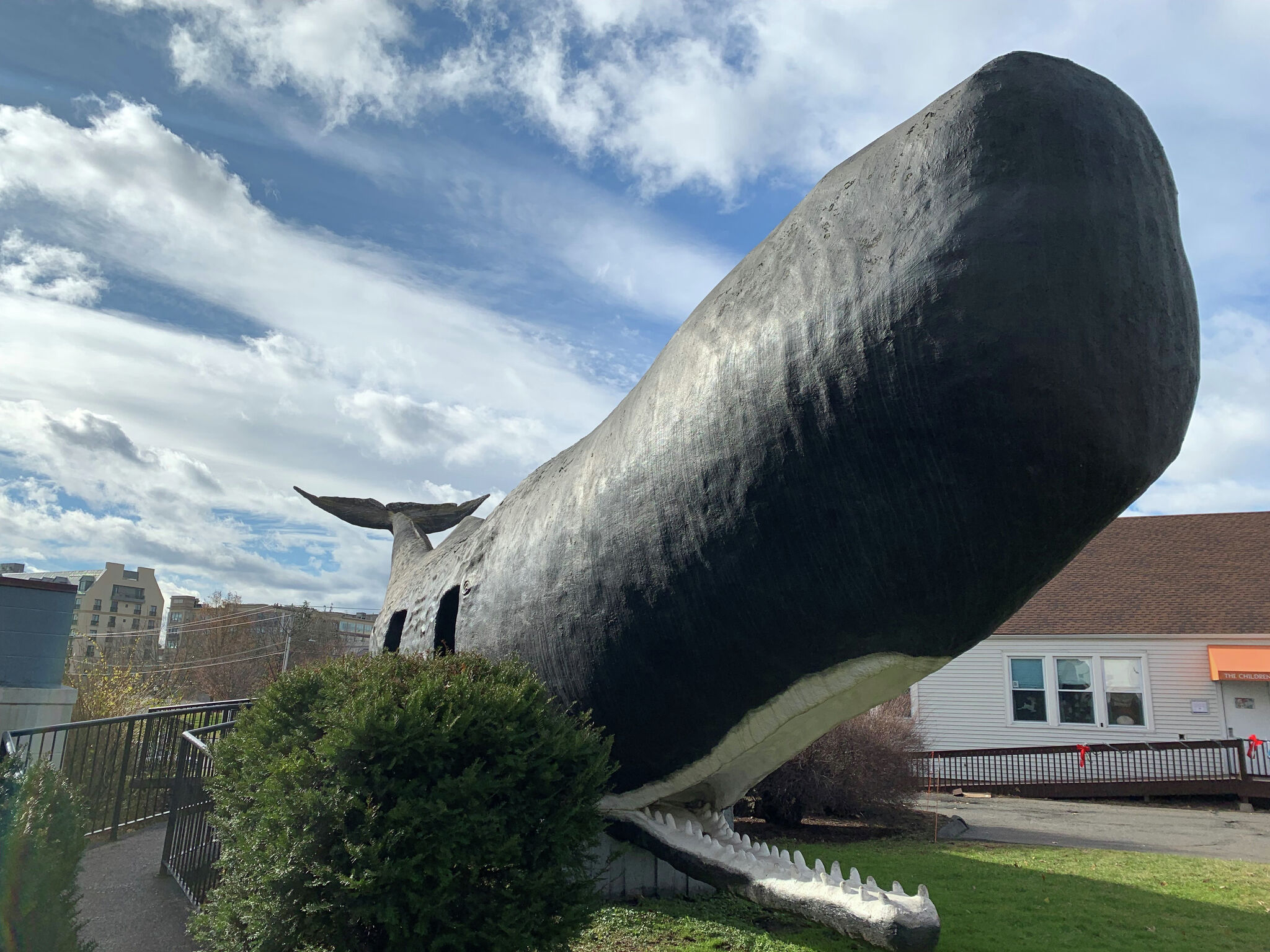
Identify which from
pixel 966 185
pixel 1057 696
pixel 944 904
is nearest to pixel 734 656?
pixel 966 185

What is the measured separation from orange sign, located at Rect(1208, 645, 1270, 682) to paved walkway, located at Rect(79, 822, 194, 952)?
60.2 ft

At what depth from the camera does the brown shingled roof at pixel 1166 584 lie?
17.8 metres

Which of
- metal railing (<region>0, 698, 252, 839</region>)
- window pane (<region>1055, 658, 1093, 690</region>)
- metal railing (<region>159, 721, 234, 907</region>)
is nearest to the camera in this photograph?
metal railing (<region>159, 721, 234, 907</region>)

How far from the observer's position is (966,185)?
3.27m

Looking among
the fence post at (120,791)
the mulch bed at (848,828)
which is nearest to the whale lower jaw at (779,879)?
the mulch bed at (848,828)

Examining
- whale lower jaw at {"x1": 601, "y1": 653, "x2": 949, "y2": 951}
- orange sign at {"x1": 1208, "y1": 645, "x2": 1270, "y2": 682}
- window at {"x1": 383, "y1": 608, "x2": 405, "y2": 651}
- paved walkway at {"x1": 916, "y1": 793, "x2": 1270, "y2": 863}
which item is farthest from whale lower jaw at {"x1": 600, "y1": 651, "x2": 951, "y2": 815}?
orange sign at {"x1": 1208, "y1": 645, "x2": 1270, "y2": 682}

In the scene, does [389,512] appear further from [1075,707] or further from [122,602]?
[122,602]

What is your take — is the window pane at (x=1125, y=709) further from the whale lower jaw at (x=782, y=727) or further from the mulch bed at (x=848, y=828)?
the whale lower jaw at (x=782, y=727)

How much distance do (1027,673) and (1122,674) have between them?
188 cm

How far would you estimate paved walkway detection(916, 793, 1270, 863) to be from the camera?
1071cm

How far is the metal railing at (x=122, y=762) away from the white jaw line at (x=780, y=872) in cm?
530

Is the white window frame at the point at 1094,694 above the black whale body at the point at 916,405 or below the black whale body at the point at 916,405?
below

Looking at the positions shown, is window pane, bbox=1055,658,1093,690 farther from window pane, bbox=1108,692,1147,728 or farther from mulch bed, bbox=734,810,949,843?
mulch bed, bbox=734,810,949,843

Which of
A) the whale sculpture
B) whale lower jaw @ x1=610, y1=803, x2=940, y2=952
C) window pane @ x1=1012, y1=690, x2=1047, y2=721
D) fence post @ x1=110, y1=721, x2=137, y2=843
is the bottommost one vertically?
fence post @ x1=110, y1=721, x2=137, y2=843
